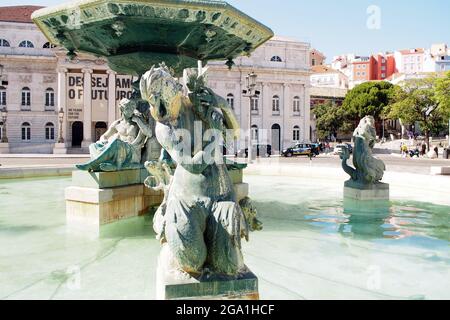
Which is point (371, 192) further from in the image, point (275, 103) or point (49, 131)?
point (49, 131)

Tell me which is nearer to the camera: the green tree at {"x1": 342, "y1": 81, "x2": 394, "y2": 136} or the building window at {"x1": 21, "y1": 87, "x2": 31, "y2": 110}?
the building window at {"x1": 21, "y1": 87, "x2": 31, "y2": 110}

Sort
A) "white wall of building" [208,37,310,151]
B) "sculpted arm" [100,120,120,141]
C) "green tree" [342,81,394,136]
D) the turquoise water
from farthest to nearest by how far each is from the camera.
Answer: "green tree" [342,81,394,136]
"white wall of building" [208,37,310,151]
"sculpted arm" [100,120,120,141]
the turquoise water

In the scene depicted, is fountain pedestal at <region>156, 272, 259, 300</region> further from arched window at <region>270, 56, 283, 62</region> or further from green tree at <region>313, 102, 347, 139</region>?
green tree at <region>313, 102, 347, 139</region>

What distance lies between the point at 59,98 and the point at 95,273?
39.6m

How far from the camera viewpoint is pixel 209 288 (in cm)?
229

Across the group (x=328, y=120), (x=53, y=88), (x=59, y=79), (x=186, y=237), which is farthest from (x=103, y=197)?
(x=328, y=120)

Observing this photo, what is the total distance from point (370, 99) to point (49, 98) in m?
39.6

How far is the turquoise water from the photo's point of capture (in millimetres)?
3166

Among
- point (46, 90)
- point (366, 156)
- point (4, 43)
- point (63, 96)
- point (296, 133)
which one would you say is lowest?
point (366, 156)

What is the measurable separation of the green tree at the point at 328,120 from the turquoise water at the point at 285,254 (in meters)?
51.1

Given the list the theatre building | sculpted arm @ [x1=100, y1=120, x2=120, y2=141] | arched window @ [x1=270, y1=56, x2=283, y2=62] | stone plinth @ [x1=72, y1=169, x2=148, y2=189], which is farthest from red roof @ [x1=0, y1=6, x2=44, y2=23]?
stone plinth @ [x1=72, y1=169, x2=148, y2=189]

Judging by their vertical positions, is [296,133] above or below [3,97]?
below

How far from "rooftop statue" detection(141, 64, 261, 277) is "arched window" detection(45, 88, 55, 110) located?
4268cm

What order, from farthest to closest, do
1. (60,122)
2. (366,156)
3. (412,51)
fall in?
(412,51), (60,122), (366,156)
